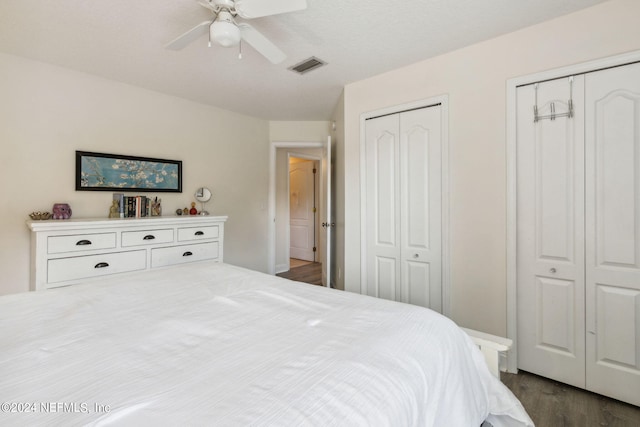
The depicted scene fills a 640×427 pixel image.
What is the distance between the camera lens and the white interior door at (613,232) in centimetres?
173

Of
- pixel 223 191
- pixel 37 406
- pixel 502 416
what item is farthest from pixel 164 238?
pixel 502 416

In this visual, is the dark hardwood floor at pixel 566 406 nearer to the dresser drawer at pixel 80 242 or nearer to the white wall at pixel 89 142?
the dresser drawer at pixel 80 242

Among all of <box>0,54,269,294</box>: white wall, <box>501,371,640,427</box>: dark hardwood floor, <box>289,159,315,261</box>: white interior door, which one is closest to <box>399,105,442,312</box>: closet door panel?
<box>501,371,640,427</box>: dark hardwood floor

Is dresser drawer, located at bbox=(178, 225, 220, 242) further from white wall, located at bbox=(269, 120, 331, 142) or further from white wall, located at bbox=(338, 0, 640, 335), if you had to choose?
white wall, located at bbox=(338, 0, 640, 335)

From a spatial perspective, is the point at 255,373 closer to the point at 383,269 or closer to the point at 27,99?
the point at 383,269

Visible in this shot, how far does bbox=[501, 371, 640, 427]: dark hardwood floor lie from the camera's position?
161 cm

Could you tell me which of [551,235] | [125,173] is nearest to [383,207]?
[551,235]

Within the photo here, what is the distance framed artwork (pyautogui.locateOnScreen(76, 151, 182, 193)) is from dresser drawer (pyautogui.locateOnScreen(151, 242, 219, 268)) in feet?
2.53

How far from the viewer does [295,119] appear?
14.0ft

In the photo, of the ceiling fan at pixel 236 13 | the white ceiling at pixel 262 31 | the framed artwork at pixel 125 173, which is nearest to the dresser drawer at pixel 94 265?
the framed artwork at pixel 125 173

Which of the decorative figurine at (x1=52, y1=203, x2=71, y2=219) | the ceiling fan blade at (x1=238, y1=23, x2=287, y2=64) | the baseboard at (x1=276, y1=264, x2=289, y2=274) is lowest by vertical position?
the baseboard at (x1=276, y1=264, x2=289, y2=274)

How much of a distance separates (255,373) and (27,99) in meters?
3.10

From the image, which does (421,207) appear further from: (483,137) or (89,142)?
(89,142)

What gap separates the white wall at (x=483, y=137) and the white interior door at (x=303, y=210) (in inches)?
145
